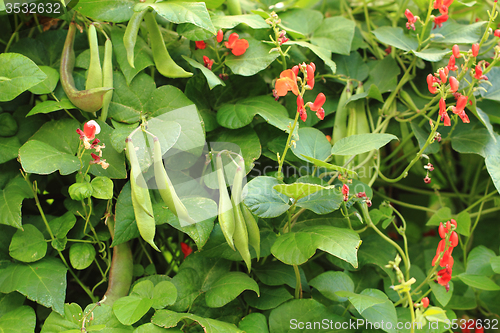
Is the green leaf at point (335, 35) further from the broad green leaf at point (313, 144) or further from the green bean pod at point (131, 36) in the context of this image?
the green bean pod at point (131, 36)

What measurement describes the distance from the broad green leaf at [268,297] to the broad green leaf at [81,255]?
1.22 ft

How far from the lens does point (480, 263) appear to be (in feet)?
2.95

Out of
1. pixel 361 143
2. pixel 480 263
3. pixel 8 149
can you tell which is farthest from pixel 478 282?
pixel 8 149

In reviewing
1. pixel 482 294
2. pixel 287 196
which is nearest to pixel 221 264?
pixel 287 196

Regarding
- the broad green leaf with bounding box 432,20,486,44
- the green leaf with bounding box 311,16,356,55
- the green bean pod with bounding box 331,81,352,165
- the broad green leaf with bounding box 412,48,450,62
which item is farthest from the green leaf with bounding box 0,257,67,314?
the broad green leaf with bounding box 432,20,486,44

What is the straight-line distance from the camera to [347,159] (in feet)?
2.88

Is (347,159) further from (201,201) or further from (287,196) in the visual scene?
(201,201)

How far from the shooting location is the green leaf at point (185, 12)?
73 cm

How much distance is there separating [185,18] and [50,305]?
66 cm

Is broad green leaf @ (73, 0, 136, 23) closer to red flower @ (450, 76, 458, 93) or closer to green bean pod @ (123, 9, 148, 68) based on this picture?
green bean pod @ (123, 9, 148, 68)

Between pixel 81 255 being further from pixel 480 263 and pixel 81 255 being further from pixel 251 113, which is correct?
pixel 480 263

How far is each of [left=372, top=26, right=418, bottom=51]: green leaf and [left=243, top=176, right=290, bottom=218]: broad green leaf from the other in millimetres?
586

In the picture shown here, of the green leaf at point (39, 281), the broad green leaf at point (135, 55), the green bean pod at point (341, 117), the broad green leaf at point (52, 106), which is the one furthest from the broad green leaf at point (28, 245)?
the green bean pod at point (341, 117)

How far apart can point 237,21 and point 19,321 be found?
834 mm
